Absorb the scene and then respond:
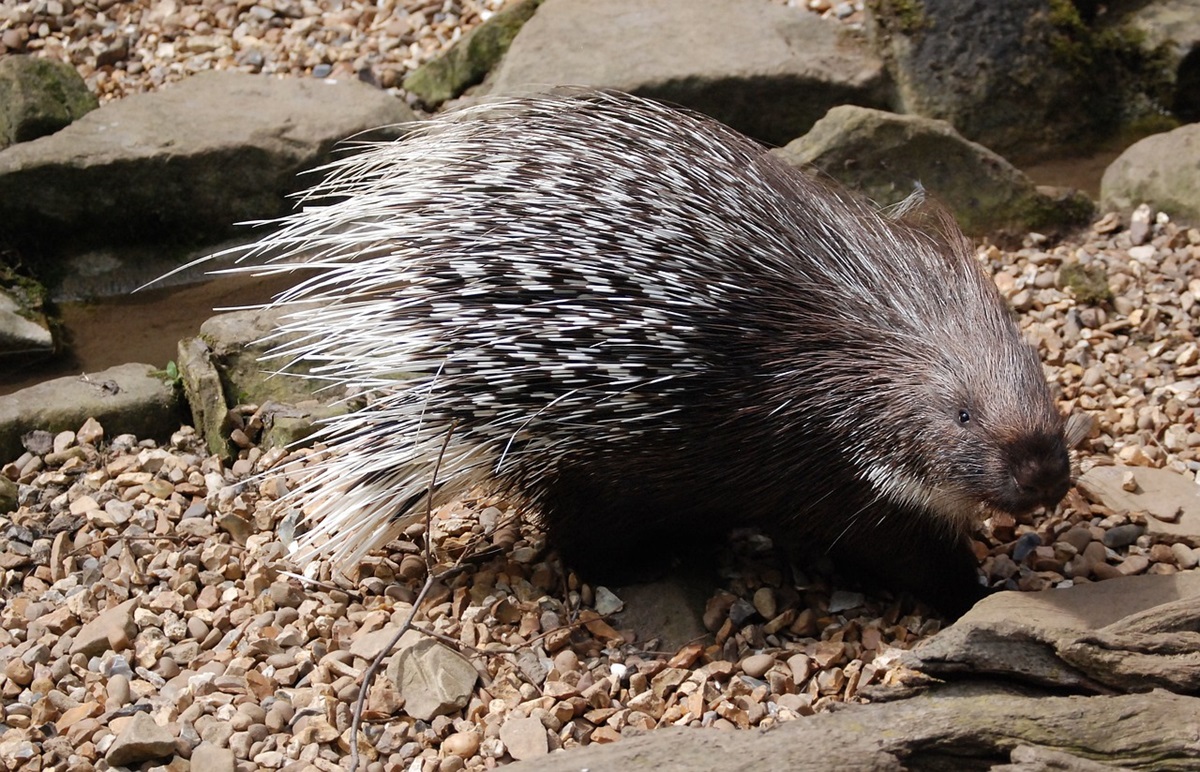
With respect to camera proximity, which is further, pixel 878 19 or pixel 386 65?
pixel 386 65

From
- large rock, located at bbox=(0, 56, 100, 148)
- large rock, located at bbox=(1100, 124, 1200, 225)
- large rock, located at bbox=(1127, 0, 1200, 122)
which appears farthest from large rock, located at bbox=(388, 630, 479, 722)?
large rock, located at bbox=(1127, 0, 1200, 122)

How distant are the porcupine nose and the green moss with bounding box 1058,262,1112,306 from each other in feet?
6.06

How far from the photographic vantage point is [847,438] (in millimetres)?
2992

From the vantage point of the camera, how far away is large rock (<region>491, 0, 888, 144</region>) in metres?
5.58

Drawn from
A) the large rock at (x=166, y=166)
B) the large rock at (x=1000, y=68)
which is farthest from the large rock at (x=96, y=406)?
the large rock at (x=1000, y=68)

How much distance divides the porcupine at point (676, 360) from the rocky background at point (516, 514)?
0.89 ft

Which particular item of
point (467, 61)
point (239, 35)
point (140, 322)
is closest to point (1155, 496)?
point (140, 322)

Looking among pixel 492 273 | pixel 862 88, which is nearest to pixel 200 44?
pixel 862 88

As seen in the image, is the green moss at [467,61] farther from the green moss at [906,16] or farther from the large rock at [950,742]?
the large rock at [950,742]

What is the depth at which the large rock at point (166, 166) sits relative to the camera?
5.17 m

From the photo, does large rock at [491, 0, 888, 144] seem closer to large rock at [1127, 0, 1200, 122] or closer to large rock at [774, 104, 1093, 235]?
large rock at [774, 104, 1093, 235]

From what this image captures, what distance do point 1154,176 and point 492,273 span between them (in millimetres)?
3236

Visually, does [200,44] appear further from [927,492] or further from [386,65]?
[927,492]

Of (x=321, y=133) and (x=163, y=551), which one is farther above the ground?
(x=321, y=133)
